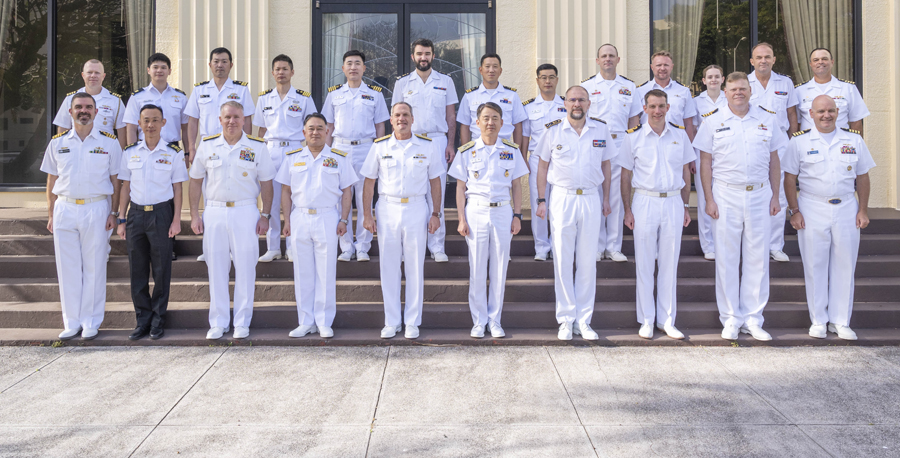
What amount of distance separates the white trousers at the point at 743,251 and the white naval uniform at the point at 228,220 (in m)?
3.84

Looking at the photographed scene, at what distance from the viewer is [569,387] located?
14.1ft

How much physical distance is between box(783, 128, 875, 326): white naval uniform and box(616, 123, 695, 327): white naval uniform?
1.02 m

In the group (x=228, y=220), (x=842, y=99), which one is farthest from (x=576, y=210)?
(x=842, y=99)

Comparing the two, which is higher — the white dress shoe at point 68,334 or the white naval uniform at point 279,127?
the white naval uniform at point 279,127

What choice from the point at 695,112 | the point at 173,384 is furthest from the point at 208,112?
the point at 695,112

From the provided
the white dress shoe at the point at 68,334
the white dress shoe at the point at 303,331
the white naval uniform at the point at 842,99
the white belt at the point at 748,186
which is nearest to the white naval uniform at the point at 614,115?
the white belt at the point at 748,186

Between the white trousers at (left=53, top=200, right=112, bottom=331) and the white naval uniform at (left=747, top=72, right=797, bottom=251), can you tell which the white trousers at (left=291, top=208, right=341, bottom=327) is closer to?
the white trousers at (left=53, top=200, right=112, bottom=331)

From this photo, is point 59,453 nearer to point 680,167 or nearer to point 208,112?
point 208,112

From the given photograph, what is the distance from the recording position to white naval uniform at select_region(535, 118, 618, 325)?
5.36 metres

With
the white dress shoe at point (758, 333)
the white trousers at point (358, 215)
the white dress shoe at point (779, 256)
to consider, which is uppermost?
the white trousers at point (358, 215)

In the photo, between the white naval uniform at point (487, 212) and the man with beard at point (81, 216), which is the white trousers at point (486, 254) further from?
the man with beard at point (81, 216)

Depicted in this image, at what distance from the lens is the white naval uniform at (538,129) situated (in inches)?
251

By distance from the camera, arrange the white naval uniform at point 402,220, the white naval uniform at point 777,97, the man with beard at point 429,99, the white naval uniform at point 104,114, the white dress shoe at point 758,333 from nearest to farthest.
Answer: the white dress shoe at point 758,333, the white naval uniform at point 402,220, the white naval uniform at point 104,114, the man with beard at point 429,99, the white naval uniform at point 777,97

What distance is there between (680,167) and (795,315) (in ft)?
5.42
